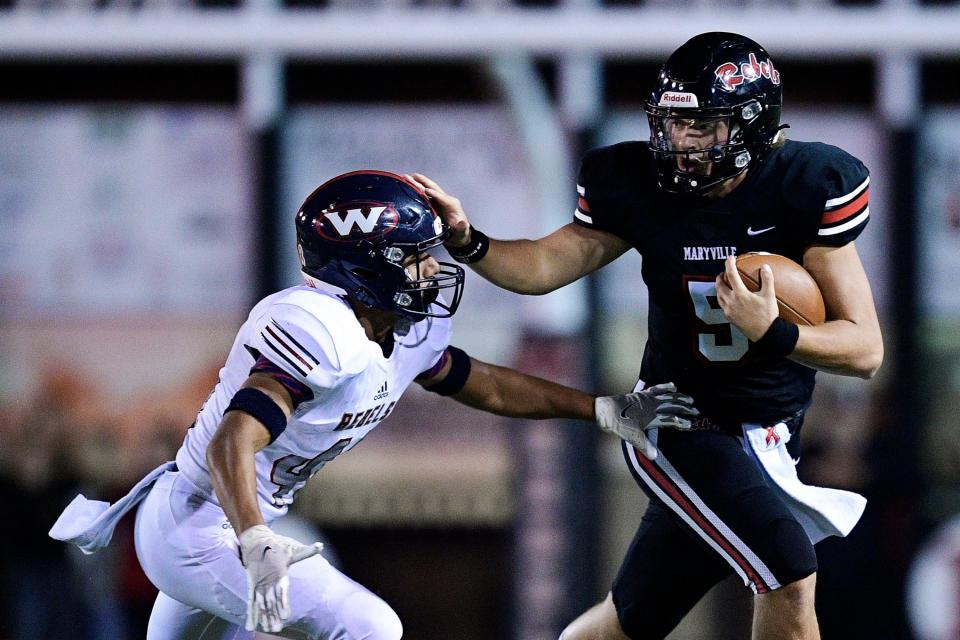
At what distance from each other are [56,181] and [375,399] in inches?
158

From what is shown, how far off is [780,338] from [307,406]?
1062 millimetres

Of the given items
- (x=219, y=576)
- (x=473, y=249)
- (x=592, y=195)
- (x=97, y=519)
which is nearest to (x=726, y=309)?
(x=592, y=195)

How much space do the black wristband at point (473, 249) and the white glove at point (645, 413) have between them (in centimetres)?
49

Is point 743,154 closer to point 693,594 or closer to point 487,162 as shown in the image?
point 693,594

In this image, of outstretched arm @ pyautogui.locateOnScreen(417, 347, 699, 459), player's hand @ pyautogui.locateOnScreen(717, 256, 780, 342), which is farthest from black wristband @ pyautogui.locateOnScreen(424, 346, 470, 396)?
player's hand @ pyautogui.locateOnScreen(717, 256, 780, 342)

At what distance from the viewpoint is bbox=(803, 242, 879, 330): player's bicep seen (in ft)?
10.1

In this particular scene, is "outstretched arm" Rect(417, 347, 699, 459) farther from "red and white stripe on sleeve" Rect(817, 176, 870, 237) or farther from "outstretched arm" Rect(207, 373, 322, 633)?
"outstretched arm" Rect(207, 373, 322, 633)

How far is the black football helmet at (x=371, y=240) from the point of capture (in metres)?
2.97

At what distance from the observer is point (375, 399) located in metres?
2.97

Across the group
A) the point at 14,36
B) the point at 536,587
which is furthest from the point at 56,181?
the point at 536,587

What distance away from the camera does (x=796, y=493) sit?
322cm

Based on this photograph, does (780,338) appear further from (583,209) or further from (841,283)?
(583,209)

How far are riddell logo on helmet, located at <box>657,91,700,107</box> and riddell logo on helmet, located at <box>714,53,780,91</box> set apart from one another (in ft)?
0.27

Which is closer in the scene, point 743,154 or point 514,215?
point 743,154
